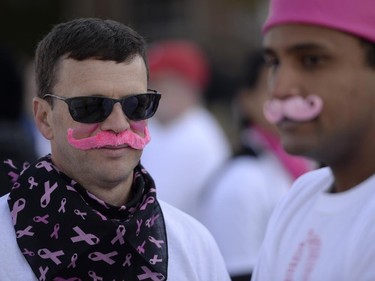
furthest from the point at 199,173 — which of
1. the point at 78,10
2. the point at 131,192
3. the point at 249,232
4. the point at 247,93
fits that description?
the point at 78,10

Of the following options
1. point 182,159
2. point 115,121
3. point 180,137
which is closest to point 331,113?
point 115,121

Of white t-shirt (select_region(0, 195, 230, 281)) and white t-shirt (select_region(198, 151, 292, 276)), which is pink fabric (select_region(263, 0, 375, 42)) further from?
white t-shirt (select_region(198, 151, 292, 276))

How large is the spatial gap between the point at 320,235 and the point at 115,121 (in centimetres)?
72

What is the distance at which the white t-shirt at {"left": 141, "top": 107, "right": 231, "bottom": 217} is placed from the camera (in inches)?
249

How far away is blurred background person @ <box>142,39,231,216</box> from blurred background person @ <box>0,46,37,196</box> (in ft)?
4.43

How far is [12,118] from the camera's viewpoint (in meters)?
5.18

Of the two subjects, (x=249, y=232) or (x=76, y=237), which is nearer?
(x=76, y=237)

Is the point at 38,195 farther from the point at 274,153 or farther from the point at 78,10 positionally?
the point at 78,10

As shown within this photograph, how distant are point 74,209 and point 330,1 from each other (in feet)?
3.24

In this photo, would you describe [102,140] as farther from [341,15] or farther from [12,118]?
[12,118]

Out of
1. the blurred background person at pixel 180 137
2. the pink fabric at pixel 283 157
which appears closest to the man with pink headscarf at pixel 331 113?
the pink fabric at pixel 283 157

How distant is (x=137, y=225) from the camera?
9.61 ft

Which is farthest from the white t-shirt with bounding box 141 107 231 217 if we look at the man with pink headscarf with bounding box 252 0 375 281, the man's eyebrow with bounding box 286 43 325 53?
the man's eyebrow with bounding box 286 43 325 53

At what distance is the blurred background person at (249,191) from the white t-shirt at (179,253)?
80.7 inches
